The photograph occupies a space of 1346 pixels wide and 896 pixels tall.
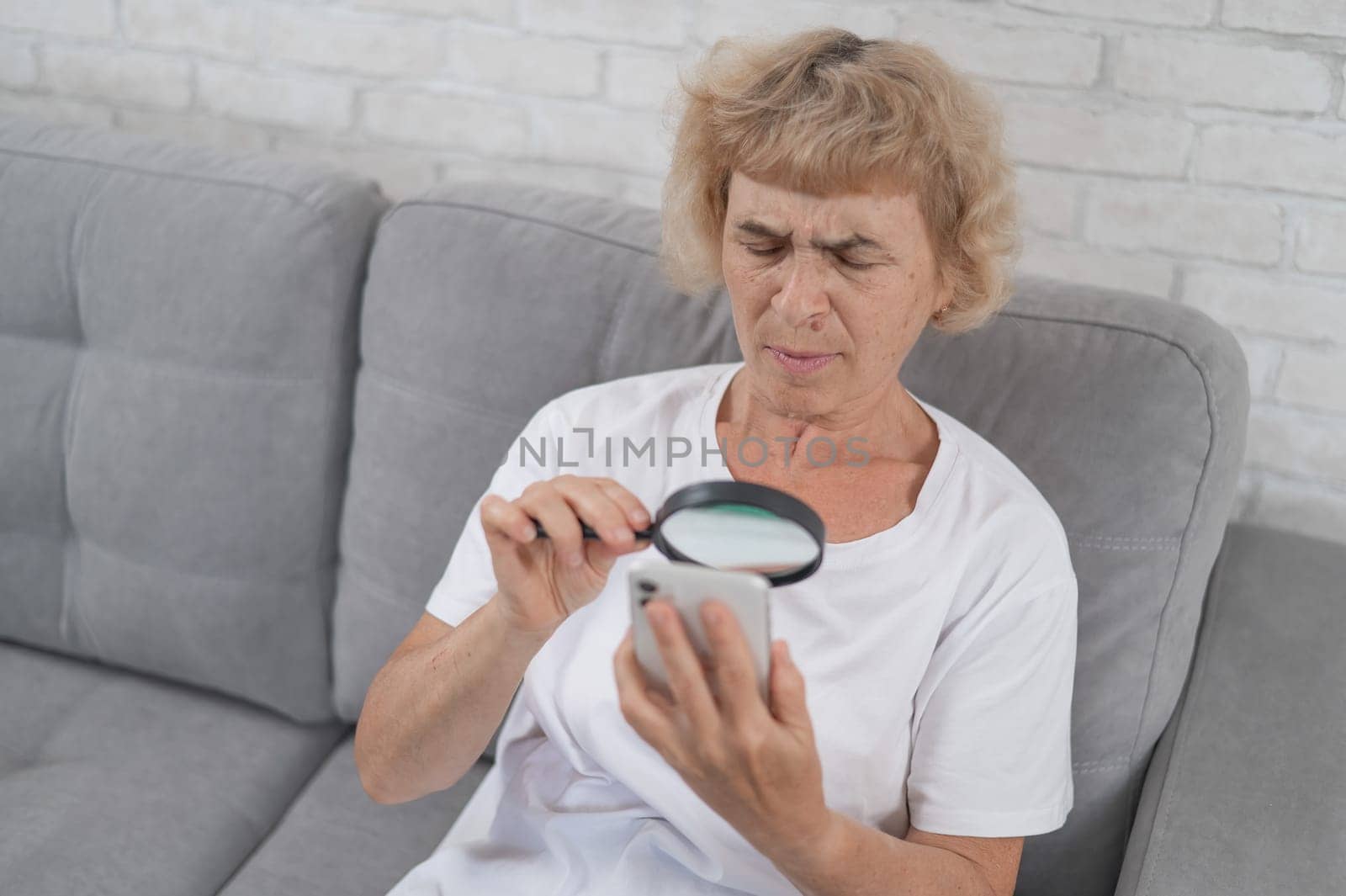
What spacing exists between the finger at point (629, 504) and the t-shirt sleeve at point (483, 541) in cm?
29

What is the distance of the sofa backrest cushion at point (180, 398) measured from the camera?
152cm

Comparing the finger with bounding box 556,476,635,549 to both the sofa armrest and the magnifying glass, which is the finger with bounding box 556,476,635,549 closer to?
the magnifying glass

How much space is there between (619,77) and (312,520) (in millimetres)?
759

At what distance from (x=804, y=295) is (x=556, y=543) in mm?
340

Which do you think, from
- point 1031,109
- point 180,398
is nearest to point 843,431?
point 1031,109

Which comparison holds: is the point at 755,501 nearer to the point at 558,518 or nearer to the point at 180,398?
the point at 558,518

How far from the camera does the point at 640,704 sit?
0.81m

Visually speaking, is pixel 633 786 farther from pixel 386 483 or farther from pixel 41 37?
pixel 41 37

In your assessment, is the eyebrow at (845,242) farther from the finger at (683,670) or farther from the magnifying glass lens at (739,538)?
the finger at (683,670)

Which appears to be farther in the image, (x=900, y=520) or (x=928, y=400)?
(x=928, y=400)

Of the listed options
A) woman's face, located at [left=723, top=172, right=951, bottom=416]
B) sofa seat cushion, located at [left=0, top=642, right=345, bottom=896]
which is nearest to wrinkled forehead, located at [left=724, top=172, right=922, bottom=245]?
woman's face, located at [left=723, top=172, right=951, bottom=416]

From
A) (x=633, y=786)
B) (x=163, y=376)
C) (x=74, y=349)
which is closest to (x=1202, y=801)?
(x=633, y=786)

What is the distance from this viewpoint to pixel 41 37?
1950 mm

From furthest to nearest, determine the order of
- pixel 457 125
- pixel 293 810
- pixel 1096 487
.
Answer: pixel 457 125, pixel 293 810, pixel 1096 487
